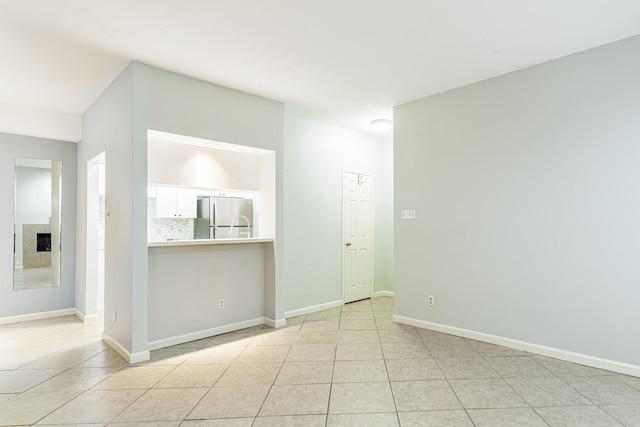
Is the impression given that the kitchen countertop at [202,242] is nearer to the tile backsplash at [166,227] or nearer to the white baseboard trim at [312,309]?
the white baseboard trim at [312,309]

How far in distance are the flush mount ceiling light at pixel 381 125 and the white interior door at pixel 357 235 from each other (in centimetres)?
85

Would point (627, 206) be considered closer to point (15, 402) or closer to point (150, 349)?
point (150, 349)

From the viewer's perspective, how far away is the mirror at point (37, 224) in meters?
4.82

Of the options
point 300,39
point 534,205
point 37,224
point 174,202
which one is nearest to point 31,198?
point 37,224

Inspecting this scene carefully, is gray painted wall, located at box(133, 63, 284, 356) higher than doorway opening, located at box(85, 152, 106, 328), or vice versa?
gray painted wall, located at box(133, 63, 284, 356)

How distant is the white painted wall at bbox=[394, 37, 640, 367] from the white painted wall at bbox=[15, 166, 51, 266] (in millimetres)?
5133

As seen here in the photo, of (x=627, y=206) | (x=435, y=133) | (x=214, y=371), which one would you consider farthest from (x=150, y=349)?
(x=627, y=206)

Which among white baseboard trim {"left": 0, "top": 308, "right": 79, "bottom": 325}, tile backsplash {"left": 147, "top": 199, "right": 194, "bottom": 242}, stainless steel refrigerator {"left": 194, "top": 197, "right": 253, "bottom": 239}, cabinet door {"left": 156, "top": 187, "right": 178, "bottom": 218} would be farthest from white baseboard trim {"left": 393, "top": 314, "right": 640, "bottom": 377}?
white baseboard trim {"left": 0, "top": 308, "right": 79, "bottom": 325}

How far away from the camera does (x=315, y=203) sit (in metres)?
5.25

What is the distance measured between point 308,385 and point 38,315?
14.6 feet

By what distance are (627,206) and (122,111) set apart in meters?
4.77

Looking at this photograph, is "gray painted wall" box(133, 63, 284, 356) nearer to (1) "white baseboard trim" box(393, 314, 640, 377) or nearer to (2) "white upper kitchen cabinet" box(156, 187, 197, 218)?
(2) "white upper kitchen cabinet" box(156, 187, 197, 218)

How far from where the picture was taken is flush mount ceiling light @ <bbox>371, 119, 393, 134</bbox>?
526 centimetres

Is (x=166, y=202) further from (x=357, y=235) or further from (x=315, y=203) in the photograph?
(x=357, y=235)
